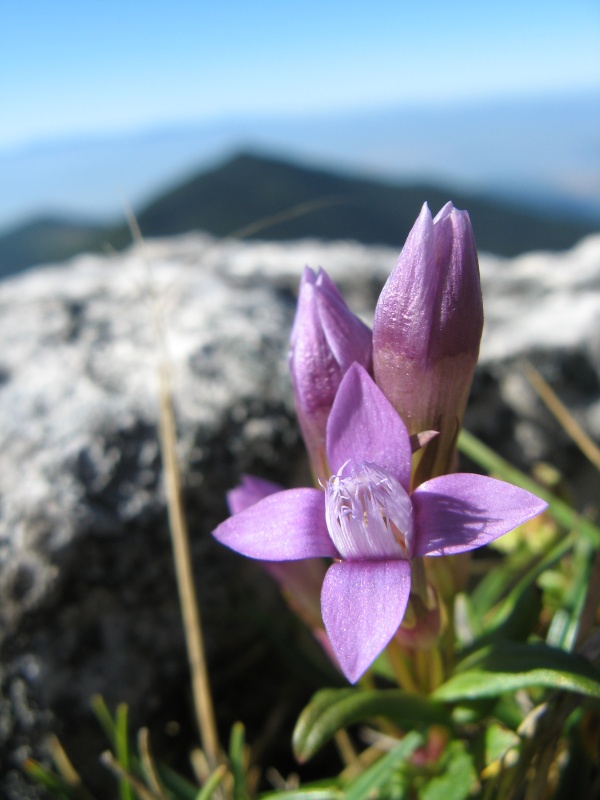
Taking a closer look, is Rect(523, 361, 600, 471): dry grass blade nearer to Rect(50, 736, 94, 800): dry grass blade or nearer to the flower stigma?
the flower stigma

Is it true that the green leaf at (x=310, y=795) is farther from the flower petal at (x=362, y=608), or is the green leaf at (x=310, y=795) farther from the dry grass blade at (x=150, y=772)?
the flower petal at (x=362, y=608)

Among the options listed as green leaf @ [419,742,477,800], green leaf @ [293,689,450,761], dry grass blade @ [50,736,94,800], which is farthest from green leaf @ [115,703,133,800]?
green leaf @ [419,742,477,800]

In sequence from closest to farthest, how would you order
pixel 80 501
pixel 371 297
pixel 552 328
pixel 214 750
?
1. pixel 214 750
2. pixel 80 501
3. pixel 552 328
4. pixel 371 297

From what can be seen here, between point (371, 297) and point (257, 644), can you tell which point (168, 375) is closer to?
point (257, 644)

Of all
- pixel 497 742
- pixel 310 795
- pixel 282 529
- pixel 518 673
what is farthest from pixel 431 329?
pixel 310 795

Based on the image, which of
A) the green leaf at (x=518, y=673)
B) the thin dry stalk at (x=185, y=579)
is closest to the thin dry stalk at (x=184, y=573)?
the thin dry stalk at (x=185, y=579)

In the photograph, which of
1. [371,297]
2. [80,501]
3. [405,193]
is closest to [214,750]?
[80,501]

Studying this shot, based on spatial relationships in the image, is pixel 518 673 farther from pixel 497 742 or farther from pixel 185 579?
pixel 185 579
